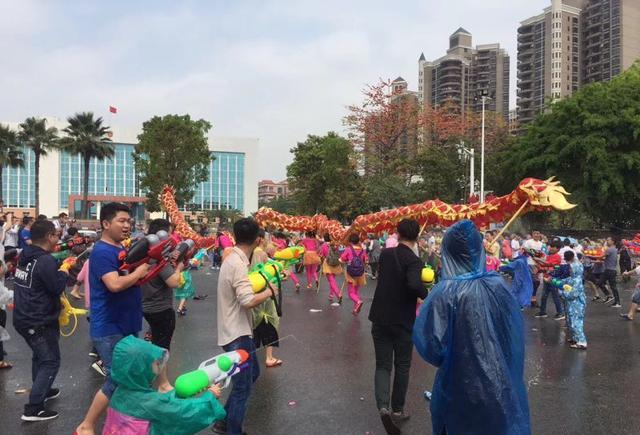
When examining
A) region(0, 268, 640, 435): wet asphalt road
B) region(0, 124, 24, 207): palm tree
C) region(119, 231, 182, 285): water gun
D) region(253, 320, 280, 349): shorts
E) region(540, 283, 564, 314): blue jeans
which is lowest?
region(0, 268, 640, 435): wet asphalt road

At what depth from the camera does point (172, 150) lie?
32.4 metres

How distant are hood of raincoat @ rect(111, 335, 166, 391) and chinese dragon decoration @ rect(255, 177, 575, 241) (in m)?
8.08

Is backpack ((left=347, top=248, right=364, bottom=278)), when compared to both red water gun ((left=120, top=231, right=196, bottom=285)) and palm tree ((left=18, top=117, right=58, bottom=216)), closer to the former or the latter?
red water gun ((left=120, top=231, right=196, bottom=285))

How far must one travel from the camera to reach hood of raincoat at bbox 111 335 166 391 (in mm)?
2828

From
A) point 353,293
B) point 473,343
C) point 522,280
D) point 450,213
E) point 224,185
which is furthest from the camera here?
point 224,185

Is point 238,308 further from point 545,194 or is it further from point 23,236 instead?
point 23,236

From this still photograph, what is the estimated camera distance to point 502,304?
279 cm

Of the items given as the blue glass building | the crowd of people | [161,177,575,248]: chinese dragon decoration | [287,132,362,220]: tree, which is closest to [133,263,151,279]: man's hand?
the crowd of people

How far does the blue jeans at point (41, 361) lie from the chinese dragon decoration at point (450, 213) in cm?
727

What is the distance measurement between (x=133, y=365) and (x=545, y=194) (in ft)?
29.0

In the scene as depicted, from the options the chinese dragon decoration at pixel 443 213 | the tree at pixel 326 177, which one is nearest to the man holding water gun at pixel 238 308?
the chinese dragon decoration at pixel 443 213

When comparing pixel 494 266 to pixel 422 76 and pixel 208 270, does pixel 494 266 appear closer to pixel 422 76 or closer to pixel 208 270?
pixel 208 270

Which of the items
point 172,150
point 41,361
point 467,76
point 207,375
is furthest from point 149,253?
point 467,76

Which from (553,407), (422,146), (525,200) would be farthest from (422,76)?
(553,407)
